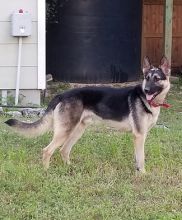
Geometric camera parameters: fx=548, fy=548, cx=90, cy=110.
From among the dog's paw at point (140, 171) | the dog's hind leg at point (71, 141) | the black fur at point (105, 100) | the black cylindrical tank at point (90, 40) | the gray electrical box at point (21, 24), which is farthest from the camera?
the black cylindrical tank at point (90, 40)

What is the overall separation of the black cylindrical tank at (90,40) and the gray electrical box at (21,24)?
3.63m

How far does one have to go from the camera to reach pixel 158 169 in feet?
20.9

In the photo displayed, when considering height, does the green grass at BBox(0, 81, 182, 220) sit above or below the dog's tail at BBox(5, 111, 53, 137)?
below

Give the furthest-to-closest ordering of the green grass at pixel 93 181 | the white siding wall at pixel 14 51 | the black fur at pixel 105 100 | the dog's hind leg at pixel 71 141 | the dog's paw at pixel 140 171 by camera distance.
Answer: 1. the white siding wall at pixel 14 51
2. the dog's hind leg at pixel 71 141
3. the black fur at pixel 105 100
4. the dog's paw at pixel 140 171
5. the green grass at pixel 93 181

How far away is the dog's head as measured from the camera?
6.21 metres

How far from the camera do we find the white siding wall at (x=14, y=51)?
33.8ft

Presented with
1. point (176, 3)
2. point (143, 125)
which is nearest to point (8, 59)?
point (143, 125)

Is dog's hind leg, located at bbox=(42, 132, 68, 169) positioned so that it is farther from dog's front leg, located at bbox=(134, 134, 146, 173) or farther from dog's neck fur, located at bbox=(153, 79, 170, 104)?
dog's neck fur, located at bbox=(153, 79, 170, 104)

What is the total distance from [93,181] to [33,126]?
1.01 metres

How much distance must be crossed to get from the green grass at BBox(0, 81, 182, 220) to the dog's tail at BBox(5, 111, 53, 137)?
0.37 m

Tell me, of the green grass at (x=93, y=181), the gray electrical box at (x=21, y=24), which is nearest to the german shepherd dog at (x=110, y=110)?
the green grass at (x=93, y=181)

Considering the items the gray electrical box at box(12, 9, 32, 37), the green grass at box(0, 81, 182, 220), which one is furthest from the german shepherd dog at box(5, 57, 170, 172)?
the gray electrical box at box(12, 9, 32, 37)

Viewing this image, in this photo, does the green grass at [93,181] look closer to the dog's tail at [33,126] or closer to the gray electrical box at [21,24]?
the dog's tail at [33,126]

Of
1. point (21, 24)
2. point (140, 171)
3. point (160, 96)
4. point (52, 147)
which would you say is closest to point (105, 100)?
point (160, 96)
